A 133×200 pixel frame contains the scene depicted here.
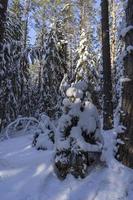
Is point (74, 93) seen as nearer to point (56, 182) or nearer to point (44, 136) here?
point (56, 182)

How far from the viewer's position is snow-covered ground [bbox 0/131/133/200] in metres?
7.53

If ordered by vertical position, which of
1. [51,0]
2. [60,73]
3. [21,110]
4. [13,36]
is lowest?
[21,110]

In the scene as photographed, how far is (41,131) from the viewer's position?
1054 centimetres

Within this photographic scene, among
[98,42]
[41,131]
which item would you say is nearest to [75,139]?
[41,131]

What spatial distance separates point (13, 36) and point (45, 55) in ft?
7.24

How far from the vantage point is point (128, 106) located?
27.0ft

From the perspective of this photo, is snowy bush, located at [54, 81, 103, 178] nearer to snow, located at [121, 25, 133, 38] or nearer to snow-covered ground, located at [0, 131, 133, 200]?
snow-covered ground, located at [0, 131, 133, 200]

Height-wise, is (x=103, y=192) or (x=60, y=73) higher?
(x=60, y=73)

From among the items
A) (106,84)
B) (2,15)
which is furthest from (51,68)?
(2,15)

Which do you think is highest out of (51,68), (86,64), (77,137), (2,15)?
(2,15)

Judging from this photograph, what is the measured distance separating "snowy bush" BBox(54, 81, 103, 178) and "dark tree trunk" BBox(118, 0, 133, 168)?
51cm

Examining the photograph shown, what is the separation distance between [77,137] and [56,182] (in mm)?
960

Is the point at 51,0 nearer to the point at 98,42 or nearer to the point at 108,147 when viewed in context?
the point at 98,42

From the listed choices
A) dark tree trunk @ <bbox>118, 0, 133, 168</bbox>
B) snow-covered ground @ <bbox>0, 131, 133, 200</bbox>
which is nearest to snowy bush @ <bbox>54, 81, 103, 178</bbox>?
snow-covered ground @ <bbox>0, 131, 133, 200</bbox>
